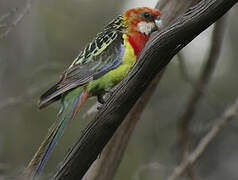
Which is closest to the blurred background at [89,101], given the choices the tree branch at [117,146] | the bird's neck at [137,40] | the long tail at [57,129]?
the tree branch at [117,146]

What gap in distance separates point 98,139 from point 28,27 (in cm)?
558

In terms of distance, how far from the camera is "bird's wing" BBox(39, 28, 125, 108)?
4.51m

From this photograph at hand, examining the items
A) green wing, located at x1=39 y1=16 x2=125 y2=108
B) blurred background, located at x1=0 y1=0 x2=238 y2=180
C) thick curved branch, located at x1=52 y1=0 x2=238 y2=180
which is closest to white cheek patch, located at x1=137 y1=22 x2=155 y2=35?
green wing, located at x1=39 y1=16 x2=125 y2=108

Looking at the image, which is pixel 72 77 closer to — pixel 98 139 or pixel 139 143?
pixel 98 139

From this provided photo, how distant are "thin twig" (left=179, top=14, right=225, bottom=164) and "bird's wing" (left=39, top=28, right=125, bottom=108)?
1.72m

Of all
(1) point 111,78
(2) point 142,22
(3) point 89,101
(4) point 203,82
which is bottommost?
(4) point 203,82

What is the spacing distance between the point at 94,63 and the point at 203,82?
97.7 inches

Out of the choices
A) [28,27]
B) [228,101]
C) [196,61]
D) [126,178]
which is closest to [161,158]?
[126,178]

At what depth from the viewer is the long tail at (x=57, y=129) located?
→ 394 centimetres

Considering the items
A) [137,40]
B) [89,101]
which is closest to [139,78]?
[137,40]

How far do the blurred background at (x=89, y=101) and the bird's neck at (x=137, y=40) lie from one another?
9.67ft

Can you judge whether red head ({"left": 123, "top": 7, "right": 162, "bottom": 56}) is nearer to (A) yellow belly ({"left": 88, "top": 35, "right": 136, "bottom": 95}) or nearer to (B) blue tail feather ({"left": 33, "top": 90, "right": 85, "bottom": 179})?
(A) yellow belly ({"left": 88, "top": 35, "right": 136, "bottom": 95})

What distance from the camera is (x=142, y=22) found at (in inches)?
207

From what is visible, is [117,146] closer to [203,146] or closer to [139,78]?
[203,146]
